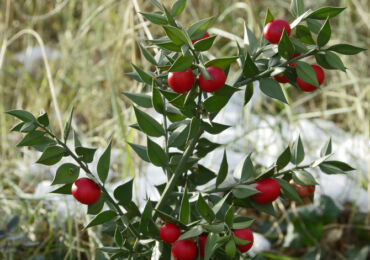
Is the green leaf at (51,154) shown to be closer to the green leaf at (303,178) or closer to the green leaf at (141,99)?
the green leaf at (141,99)

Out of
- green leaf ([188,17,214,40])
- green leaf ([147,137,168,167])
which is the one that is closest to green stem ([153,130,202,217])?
green leaf ([147,137,168,167])

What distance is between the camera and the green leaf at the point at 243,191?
53 cm

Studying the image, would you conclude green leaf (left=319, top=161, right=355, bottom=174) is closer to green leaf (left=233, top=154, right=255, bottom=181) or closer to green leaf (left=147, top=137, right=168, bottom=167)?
green leaf (left=233, top=154, right=255, bottom=181)

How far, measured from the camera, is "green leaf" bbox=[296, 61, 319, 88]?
0.50 metres

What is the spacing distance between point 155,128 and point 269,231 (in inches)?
29.7

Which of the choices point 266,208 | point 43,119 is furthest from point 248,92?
point 43,119

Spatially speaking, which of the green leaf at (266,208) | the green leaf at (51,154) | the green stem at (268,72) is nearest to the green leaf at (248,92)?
the green stem at (268,72)

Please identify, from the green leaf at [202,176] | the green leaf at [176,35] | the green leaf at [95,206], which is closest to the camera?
the green leaf at [176,35]

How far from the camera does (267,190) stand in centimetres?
55

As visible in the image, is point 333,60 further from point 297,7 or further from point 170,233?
point 170,233

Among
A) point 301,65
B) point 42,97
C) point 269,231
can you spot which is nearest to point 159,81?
point 301,65

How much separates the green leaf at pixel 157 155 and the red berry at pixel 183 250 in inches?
4.0

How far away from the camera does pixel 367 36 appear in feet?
7.93

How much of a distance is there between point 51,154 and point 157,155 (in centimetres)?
12
